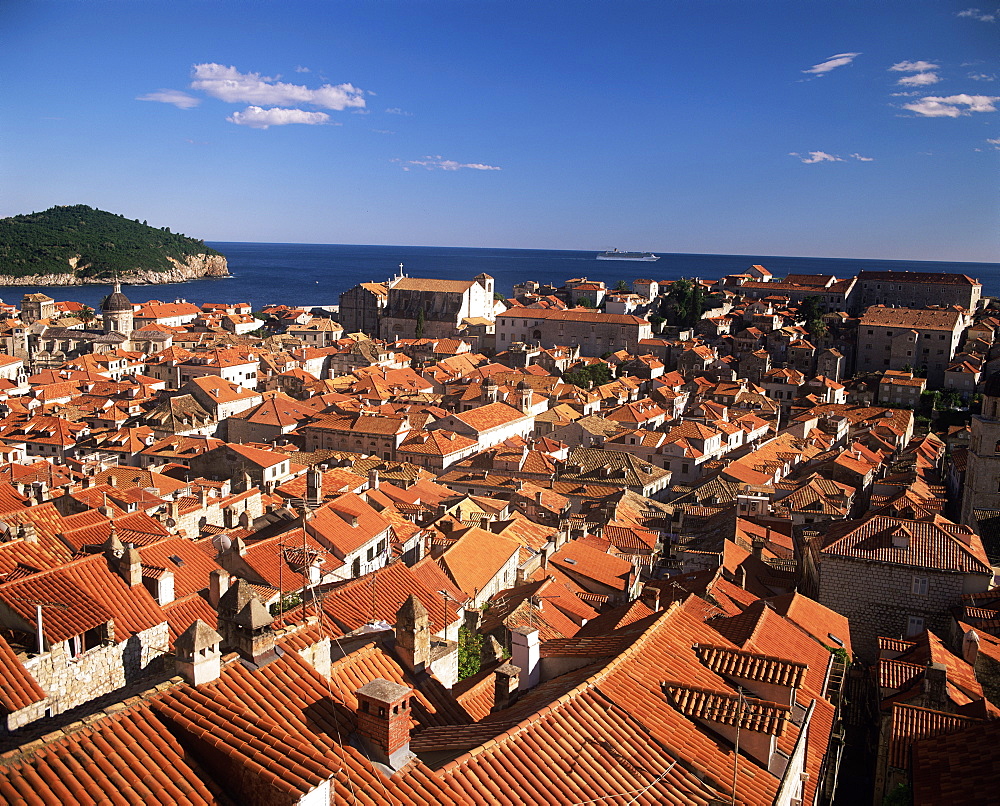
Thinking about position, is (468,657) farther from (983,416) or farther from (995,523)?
(983,416)

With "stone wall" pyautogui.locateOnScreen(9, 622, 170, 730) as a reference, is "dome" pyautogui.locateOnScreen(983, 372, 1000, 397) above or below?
above

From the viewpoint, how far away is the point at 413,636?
320 inches

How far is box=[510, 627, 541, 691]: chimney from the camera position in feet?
29.8

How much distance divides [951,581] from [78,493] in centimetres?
2033

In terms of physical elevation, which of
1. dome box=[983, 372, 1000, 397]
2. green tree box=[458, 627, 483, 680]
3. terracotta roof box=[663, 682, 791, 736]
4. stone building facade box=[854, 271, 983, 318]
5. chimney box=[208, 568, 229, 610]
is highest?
stone building facade box=[854, 271, 983, 318]

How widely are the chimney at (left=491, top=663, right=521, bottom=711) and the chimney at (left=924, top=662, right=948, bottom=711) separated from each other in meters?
7.61

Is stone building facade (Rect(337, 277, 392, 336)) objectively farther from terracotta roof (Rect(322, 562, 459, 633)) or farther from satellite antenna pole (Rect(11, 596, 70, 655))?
satellite antenna pole (Rect(11, 596, 70, 655))

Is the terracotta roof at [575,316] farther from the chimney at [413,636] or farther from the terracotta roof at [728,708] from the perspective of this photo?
the chimney at [413,636]

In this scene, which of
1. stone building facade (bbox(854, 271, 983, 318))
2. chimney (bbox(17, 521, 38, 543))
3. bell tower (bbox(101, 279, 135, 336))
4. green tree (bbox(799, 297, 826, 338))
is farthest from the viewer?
stone building facade (bbox(854, 271, 983, 318))

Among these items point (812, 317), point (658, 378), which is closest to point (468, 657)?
point (658, 378)

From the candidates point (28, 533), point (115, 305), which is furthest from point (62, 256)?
point (28, 533)

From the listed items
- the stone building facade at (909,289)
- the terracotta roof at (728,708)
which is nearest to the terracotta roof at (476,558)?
the terracotta roof at (728,708)

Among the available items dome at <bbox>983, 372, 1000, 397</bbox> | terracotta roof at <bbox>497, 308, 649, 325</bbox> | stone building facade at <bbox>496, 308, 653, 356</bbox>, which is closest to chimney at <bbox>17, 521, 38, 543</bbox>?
dome at <bbox>983, 372, 1000, 397</bbox>

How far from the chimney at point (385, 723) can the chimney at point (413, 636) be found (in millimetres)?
1520
